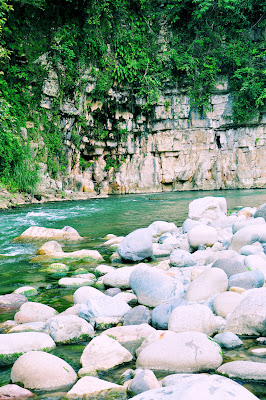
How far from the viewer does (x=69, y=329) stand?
2396mm

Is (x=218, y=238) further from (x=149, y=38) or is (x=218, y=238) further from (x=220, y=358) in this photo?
(x=149, y=38)

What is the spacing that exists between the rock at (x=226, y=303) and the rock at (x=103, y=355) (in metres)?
0.85

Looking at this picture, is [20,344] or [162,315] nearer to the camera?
[20,344]

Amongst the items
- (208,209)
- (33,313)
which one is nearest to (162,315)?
(33,313)

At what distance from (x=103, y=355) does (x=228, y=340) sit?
0.80 meters

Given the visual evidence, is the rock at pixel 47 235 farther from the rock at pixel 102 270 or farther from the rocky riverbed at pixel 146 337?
the rocky riverbed at pixel 146 337

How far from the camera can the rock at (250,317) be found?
2225 millimetres

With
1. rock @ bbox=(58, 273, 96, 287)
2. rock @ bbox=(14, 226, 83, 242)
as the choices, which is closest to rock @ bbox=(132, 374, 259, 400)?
rock @ bbox=(58, 273, 96, 287)

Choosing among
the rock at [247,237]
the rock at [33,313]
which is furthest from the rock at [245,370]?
the rock at [247,237]

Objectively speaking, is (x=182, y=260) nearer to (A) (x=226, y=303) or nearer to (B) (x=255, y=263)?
(B) (x=255, y=263)

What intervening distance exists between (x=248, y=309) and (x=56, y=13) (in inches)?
852

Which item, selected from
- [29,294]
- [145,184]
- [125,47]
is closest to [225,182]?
[145,184]

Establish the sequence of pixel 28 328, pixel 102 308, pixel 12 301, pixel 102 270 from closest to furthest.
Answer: pixel 28 328, pixel 102 308, pixel 12 301, pixel 102 270

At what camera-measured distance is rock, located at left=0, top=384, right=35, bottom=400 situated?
65.5 inches
